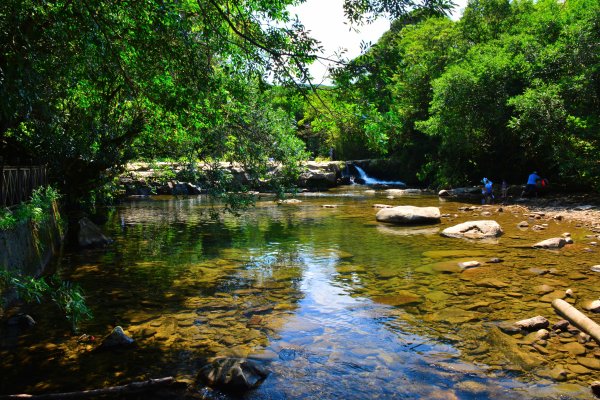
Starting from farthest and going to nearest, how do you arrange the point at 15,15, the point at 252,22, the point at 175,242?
the point at 175,242
the point at 252,22
the point at 15,15

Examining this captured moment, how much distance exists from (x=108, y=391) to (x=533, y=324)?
548cm

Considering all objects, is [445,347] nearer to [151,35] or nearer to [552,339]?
[552,339]

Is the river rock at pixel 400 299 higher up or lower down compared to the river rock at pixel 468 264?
lower down

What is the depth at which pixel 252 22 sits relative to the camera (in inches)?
266

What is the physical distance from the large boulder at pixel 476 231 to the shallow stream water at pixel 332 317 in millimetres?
623

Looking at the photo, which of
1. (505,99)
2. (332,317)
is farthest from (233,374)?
(505,99)

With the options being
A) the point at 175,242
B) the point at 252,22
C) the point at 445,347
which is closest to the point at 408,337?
the point at 445,347

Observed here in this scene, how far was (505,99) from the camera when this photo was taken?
23453 mm

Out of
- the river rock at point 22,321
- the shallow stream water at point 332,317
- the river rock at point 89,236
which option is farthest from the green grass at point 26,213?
the river rock at point 89,236

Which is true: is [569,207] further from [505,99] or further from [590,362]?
[590,362]

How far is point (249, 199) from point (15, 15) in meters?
6.68

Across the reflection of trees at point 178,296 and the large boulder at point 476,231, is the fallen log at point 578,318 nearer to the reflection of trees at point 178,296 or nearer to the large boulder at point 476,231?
the reflection of trees at point 178,296

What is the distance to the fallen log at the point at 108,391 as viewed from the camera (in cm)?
363

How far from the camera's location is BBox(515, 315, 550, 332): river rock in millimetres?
5836
